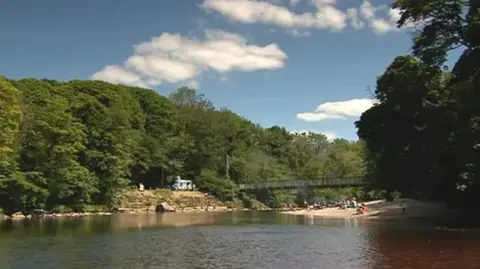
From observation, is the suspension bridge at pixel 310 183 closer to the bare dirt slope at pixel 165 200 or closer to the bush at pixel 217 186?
the bush at pixel 217 186

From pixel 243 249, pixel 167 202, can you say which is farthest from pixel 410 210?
pixel 167 202

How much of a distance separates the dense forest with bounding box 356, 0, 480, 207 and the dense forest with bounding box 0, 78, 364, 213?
121 feet

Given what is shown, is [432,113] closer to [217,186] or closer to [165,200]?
[165,200]

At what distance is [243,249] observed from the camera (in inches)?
1227

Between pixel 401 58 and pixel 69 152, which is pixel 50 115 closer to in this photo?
pixel 69 152

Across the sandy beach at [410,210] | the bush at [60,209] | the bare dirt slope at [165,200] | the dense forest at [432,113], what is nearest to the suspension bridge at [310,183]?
the bare dirt slope at [165,200]

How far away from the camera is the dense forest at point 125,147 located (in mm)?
67938

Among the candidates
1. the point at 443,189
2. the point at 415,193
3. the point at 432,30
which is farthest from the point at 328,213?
the point at 432,30

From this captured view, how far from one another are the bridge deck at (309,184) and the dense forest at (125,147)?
385 centimetres

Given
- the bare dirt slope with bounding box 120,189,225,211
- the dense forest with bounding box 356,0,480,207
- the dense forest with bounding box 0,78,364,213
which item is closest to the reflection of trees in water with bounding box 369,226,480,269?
the dense forest with bounding box 356,0,480,207

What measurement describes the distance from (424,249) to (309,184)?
72.9 meters

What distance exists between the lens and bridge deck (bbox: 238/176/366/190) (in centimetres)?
8769

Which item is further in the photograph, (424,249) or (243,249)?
(243,249)

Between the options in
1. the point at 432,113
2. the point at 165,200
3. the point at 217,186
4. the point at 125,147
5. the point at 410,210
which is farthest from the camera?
the point at 217,186
